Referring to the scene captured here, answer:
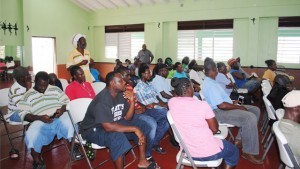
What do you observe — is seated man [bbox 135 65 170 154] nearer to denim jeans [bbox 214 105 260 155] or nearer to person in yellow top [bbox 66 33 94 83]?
denim jeans [bbox 214 105 260 155]

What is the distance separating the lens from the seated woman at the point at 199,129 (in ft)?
6.82

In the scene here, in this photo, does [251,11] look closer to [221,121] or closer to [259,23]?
[259,23]

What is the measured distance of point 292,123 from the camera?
6.48 feet

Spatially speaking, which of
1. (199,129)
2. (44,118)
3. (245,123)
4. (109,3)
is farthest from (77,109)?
(109,3)

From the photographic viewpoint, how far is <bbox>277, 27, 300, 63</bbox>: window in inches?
309

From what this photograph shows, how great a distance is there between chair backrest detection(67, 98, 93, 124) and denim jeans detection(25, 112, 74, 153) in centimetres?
22

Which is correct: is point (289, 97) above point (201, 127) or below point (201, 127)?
above

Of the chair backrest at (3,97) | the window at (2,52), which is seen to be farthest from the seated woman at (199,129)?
the window at (2,52)

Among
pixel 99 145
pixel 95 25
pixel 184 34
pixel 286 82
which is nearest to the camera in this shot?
pixel 99 145

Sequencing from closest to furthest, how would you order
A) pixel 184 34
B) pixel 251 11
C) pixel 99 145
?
pixel 99 145, pixel 251 11, pixel 184 34

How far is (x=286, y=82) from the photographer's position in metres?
3.60

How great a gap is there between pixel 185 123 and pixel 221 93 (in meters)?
1.18

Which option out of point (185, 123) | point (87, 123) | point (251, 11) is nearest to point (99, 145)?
point (87, 123)

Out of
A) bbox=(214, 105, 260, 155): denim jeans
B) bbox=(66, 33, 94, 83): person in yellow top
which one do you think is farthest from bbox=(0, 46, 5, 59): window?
bbox=(214, 105, 260, 155): denim jeans
